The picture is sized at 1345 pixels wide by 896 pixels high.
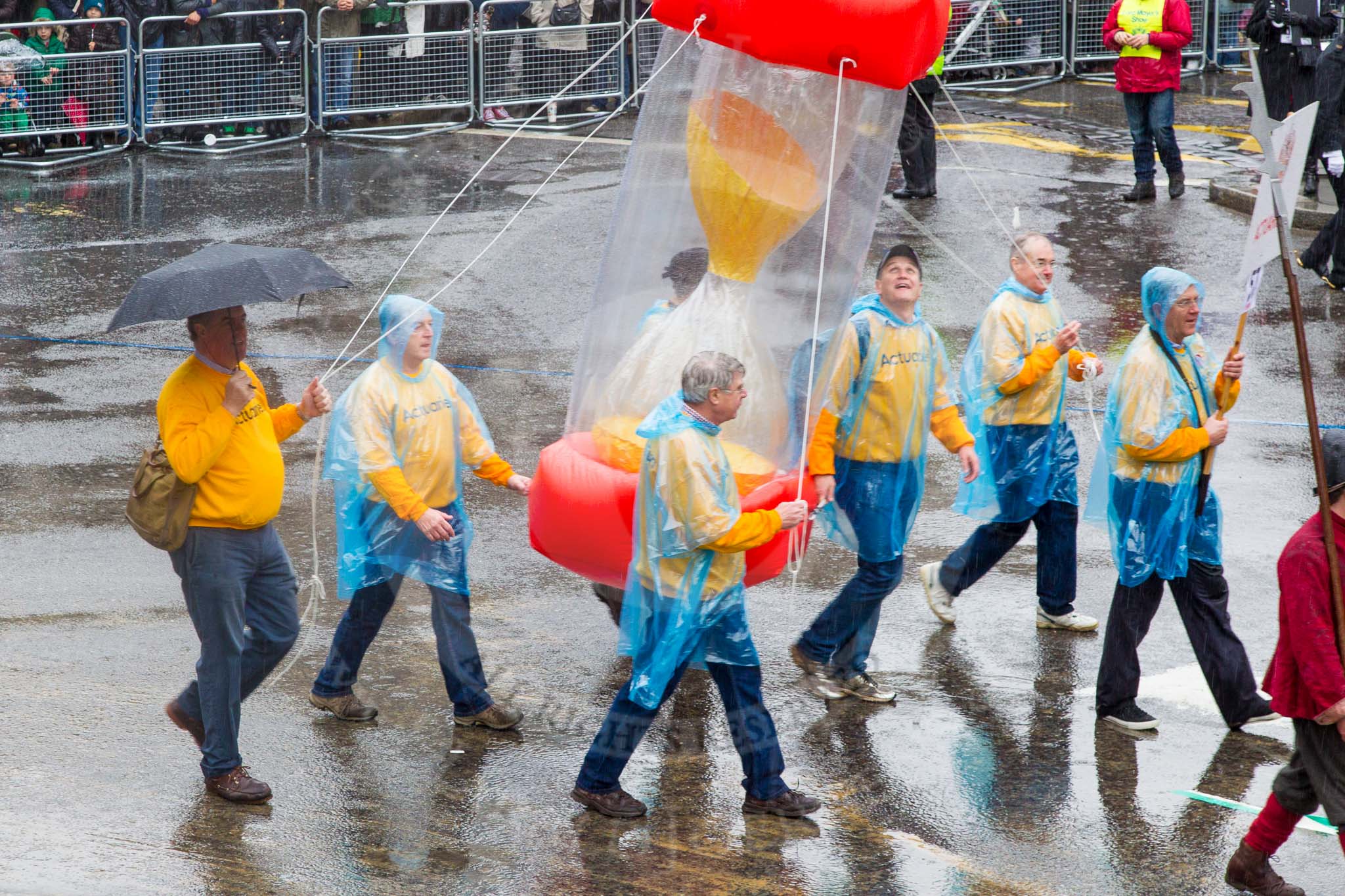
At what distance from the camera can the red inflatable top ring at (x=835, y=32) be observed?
538cm

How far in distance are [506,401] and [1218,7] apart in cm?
1278

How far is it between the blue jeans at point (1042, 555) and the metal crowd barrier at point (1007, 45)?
1230 centimetres

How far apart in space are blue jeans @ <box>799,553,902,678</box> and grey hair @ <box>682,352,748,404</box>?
57.5 inches

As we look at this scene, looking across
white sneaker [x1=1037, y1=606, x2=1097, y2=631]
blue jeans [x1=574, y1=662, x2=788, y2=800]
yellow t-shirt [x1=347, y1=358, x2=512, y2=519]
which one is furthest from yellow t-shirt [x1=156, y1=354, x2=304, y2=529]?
white sneaker [x1=1037, y1=606, x2=1097, y2=631]

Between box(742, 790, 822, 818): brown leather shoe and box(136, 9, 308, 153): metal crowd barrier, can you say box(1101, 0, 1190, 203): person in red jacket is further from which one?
box(742, 790, 822, 818): brown leather shoe

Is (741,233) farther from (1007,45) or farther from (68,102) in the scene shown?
(1007,45)

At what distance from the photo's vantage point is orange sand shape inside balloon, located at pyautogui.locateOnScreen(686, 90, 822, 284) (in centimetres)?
569

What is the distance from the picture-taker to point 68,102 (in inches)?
612

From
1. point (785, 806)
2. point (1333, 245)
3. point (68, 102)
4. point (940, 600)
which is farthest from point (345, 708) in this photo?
point (68, 102)

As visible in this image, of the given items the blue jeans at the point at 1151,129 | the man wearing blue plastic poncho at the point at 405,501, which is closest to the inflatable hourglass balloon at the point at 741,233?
the man wearing blue plastic poncho at the point at 405,501

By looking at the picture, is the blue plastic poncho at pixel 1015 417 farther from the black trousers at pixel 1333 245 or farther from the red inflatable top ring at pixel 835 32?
the black trousers at pixel 1333 245

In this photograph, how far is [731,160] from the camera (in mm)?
5707

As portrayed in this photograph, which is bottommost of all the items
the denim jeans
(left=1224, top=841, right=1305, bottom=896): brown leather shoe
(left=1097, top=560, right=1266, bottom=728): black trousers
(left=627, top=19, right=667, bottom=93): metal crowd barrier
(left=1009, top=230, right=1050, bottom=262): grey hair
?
(left=1224, top=841, right=1305, bottom=896): brown leather shoe

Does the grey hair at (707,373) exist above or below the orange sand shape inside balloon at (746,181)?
below
